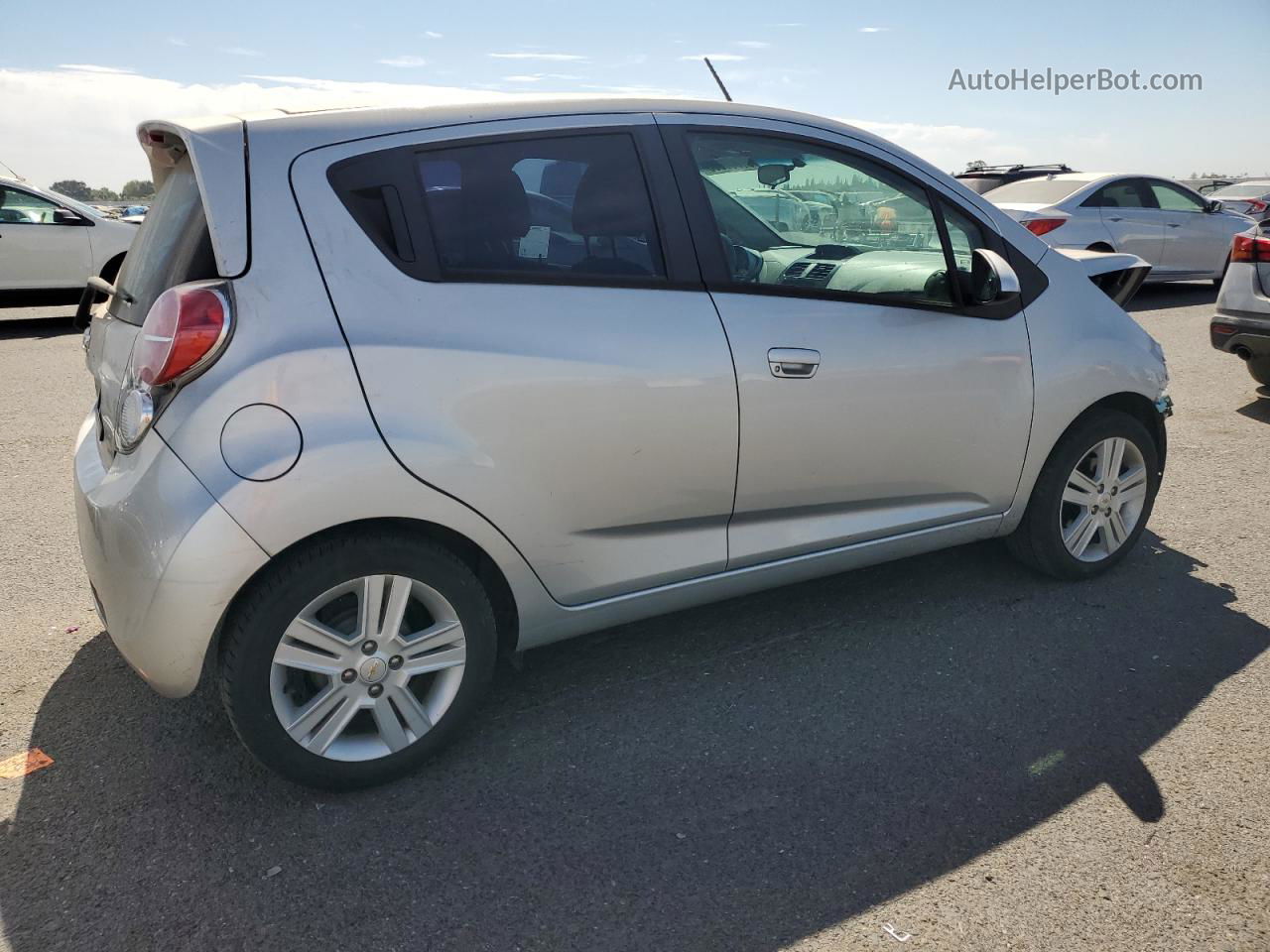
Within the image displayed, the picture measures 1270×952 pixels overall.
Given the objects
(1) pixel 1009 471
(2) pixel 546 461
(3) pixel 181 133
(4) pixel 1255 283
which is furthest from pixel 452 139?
(4) pixel 1255 283

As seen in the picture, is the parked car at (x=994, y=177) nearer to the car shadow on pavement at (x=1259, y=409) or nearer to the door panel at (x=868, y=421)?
the car shadow on pavement at (x=1259, y=409)

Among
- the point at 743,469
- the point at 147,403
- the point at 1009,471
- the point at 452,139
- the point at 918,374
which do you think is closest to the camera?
the point at 147,403

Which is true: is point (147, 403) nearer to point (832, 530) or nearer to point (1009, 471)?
point (832, 530)

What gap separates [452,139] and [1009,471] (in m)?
2.29

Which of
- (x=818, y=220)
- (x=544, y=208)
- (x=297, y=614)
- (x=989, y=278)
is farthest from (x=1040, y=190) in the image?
(x=297, y=614)

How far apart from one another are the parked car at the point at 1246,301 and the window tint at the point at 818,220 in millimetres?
4298

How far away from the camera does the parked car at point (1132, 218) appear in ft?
39.7

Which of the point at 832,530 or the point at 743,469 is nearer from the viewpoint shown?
the point at 743,469

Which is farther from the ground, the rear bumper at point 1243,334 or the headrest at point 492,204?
the headrest at point 492,204

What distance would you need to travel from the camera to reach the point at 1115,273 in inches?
170

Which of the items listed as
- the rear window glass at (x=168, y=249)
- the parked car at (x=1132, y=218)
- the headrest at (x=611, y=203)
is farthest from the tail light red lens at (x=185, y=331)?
the parked car at (x=1132, y=218)

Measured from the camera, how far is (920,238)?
362 cm

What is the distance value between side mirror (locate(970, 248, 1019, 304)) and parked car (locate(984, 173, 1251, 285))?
29.1 ft

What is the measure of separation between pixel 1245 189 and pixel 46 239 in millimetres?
27605
